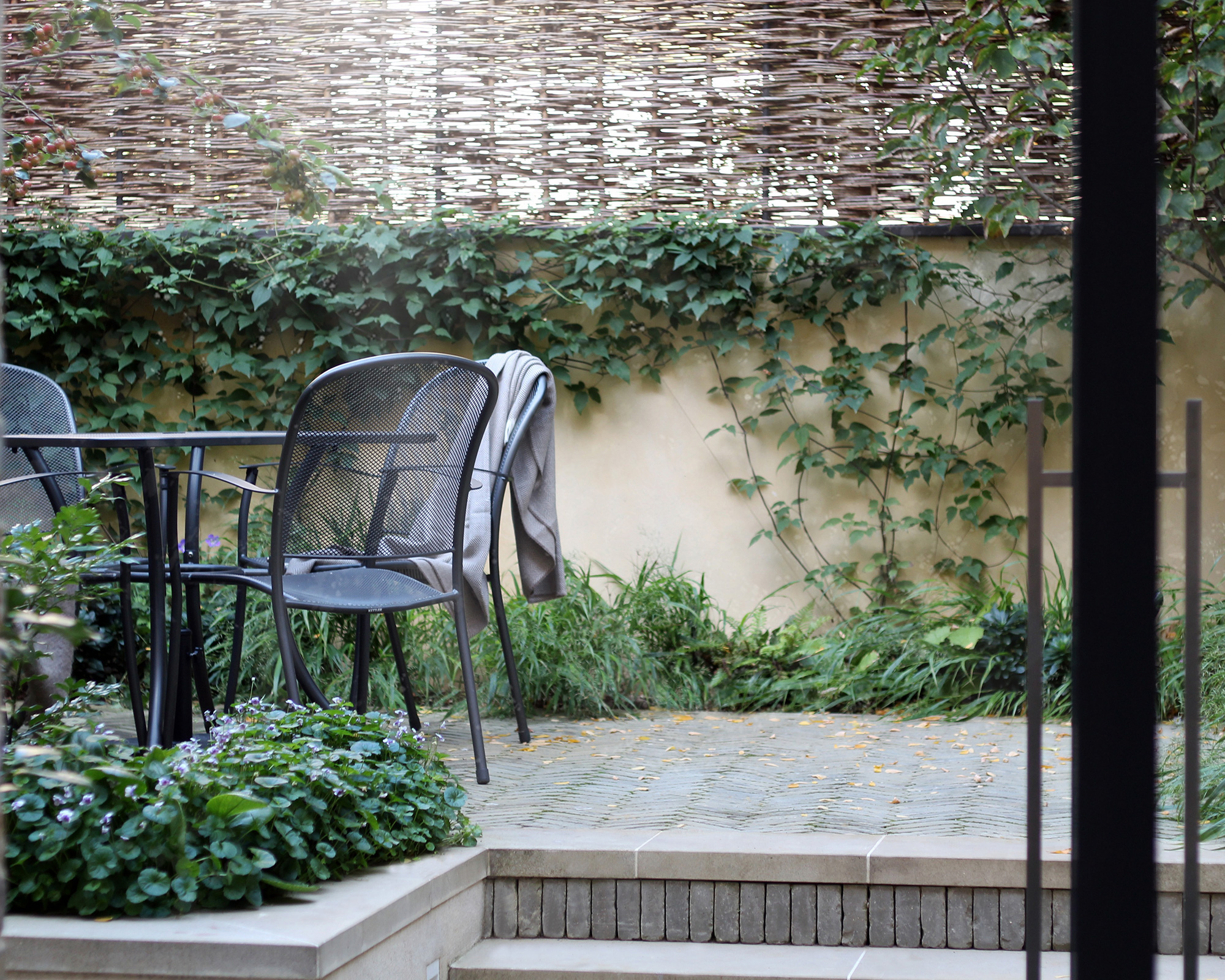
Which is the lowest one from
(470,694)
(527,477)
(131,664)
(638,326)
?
(470,694)

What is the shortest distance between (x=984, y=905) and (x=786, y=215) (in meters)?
3.23

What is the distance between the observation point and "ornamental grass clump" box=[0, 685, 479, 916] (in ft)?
5.43

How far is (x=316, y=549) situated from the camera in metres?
2.57

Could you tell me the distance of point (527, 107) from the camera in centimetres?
480

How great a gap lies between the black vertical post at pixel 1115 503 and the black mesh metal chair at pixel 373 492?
76.2 inches

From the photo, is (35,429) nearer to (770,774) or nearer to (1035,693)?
(770,774)

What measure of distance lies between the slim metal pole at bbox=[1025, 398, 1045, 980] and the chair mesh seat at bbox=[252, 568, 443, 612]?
5.24 feet

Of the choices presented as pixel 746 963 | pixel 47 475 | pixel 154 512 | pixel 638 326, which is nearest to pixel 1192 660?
pixel 746 963

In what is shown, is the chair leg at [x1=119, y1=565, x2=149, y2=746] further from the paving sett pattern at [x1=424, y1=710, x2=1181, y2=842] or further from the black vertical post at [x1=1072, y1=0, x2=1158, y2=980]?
the black vertical post at [x1=1072, y1=0, x2=1158, y2=980]

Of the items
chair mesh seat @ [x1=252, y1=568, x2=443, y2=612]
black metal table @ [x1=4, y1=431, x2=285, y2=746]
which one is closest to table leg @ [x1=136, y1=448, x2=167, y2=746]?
black metal table @ [x1=4, y1=431, x2=285, y2=746]

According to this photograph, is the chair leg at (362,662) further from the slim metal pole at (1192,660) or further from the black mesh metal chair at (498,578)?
the slim metal pole at (1192,660)

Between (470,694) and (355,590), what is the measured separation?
38 centimetres

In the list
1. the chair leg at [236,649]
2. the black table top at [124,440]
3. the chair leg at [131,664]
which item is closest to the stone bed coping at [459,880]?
the chair leg at [131,664]

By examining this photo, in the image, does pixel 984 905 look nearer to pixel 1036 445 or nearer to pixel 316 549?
pixel 1036 445
